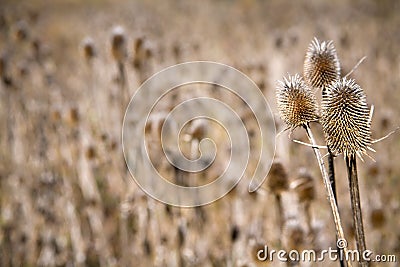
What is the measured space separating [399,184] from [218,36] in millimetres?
6045

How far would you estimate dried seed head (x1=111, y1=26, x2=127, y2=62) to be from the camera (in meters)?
3.15

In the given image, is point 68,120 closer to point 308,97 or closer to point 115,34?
point 115,34

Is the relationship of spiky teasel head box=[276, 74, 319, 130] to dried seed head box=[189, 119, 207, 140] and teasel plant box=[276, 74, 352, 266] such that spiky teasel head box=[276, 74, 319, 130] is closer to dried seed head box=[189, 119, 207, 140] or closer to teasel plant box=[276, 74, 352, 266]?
teasel plant box=[276, 74, 352, 266]

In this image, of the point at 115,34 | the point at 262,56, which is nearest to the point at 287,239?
the point at 115,34

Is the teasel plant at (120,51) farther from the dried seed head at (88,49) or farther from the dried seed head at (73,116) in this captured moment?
the dried seed head at (73,116)

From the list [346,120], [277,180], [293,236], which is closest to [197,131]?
[277,180]

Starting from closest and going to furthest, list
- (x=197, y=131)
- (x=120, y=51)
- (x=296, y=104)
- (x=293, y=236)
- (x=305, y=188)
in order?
(x=296, y=104) < (x=293, y=236) < (x=305, y=188) < (x=197, y=131) < (x=120, y=51)

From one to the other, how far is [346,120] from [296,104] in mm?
149

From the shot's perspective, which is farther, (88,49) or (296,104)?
(88,49)

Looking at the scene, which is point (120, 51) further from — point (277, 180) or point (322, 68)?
point (322, 68)

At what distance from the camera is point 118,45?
3.21m

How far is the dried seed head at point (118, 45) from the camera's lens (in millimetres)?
3146

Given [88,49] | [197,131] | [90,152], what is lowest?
[197,131]

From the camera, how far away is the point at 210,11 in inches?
513
